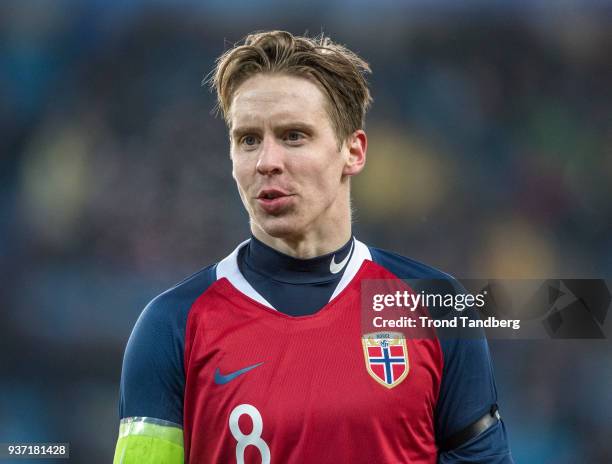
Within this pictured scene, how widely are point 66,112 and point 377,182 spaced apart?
2.35 meters

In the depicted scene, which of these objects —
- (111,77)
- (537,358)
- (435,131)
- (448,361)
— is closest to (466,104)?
(435,131)

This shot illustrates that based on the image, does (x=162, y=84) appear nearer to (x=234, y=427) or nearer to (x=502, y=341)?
(x=502, y=341)

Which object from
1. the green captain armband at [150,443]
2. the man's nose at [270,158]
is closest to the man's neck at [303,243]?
the man's nose at [270,158]

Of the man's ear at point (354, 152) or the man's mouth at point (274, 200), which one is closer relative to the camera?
the man's mouth at point (274, 200)

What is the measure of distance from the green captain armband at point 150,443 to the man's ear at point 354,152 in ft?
3.28

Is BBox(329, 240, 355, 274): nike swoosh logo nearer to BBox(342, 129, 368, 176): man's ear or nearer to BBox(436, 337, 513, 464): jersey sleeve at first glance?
BBox(342, 129, 368, 176): man's ear

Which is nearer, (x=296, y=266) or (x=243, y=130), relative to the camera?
(x=243, y=130)

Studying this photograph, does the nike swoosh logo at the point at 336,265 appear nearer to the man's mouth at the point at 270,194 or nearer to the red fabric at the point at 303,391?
the red fabric at the point at 303,391

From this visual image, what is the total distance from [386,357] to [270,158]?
714mm

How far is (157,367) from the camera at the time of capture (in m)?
2.72

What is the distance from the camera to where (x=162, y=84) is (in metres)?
6.63

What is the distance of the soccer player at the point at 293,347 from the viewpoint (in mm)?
2639

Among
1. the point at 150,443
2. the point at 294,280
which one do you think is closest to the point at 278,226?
the point at 294,280

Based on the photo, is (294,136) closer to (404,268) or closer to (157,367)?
(404,268)
